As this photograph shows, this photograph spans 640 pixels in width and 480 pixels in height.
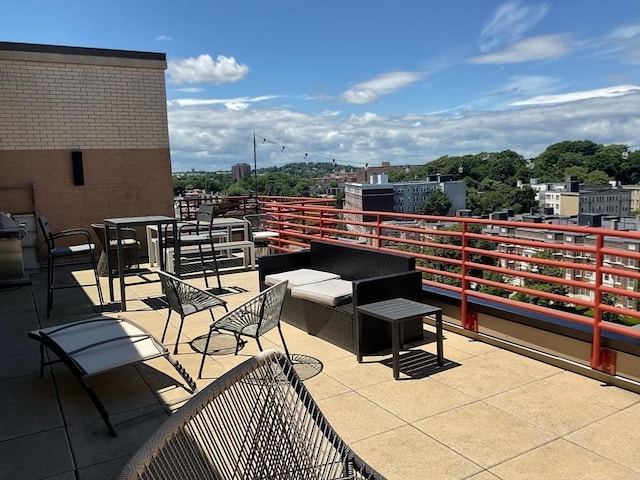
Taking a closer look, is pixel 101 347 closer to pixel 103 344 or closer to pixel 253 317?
pixel 103 344

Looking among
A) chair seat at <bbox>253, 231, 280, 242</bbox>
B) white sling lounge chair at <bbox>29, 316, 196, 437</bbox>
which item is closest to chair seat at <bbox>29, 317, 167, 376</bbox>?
white sling lounge chair at <bbox>29, 316, 196, 437</bbox>

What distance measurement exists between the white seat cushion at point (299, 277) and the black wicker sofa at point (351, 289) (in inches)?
0.8

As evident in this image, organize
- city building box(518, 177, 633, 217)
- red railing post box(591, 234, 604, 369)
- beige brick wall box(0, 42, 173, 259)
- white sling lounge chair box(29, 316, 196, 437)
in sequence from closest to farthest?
white sling lounge chair box(29, 316, 196, 437) < red railing post box(591, 234, 604, 369) < beige brick wall box(0, 42, 173, 259) < city building box(518, 177, 633, 217)

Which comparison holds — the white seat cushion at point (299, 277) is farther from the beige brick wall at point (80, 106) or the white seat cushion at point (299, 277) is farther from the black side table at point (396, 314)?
the beige brick wall at point (80, 106)

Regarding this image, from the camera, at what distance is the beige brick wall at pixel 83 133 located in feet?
29.3

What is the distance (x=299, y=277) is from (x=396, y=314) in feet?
5.37

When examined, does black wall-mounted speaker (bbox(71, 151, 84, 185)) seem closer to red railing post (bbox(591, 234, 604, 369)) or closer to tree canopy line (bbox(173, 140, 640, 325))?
red railing post (bbox(591, 234, 604, 369))

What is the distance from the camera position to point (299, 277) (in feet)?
16.8

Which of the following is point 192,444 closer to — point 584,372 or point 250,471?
point 250,471

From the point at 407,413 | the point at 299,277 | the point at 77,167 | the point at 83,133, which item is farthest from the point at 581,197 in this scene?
the point at 407,413

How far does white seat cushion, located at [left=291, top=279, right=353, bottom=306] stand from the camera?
4.36 metres

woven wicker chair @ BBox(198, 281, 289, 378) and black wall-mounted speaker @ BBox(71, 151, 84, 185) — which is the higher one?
black wall-mounted speaker @ BBox(71, 151, 84, 185)

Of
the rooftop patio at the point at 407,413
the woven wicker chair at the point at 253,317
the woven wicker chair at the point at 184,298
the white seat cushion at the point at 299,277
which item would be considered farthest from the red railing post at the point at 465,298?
the woven wicker chair at the point at 184,298

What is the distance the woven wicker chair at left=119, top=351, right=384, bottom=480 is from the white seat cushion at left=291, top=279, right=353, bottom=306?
8.03ft
